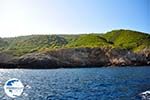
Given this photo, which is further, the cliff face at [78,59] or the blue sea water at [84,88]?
the cliff face at [78,59]

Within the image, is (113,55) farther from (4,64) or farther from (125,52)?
(4,64)

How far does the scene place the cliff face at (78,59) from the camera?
156625 mm

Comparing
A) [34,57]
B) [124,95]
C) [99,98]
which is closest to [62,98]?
[99,98]

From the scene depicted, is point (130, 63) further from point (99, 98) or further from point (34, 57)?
point (99, 98)

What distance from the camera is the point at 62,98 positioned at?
51.5 meters

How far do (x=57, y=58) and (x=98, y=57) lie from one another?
63.1 ft

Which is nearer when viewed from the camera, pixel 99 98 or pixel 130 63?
pixel 99 98

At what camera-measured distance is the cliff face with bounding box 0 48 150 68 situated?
157 meters

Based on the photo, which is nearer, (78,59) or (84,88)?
(84,88)

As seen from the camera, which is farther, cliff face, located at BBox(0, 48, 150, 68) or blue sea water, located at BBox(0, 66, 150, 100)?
cliff face, located at BBox(0, 48, 150, 68)

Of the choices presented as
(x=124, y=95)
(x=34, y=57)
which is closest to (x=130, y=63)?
(x=34, y=57)

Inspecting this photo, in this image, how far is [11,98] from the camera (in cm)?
5069

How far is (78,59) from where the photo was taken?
160 meters

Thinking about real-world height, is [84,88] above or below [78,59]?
above
